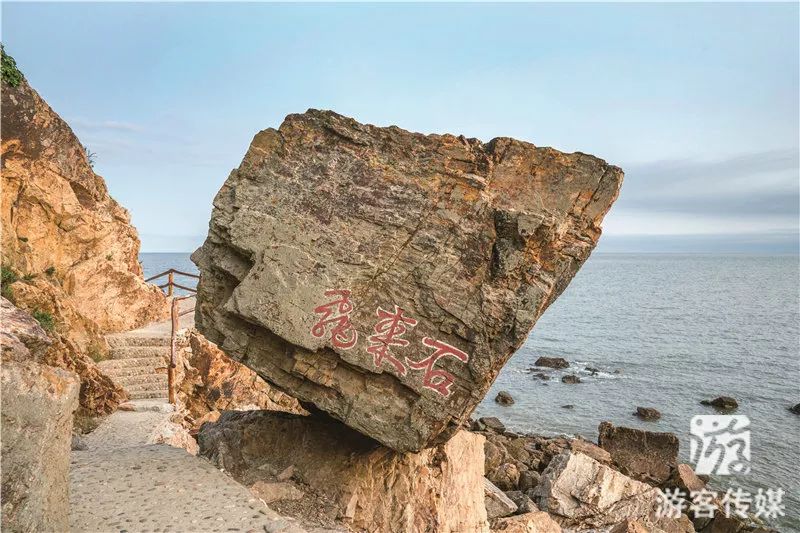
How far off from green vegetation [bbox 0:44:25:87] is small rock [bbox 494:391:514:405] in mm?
27454

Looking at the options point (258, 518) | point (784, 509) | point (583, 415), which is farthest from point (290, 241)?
point (583, 415)

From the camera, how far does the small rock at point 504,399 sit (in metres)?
34.0

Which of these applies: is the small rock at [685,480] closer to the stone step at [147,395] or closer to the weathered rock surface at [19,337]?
the stone step at [147,395]

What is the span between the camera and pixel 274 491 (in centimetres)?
955

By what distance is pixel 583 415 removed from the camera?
104 feet

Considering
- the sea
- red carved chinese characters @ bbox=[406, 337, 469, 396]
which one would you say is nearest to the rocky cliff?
red carved chinese characters @ bbox=[406, 337, 469, 396]

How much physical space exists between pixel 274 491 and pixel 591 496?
1061 cm

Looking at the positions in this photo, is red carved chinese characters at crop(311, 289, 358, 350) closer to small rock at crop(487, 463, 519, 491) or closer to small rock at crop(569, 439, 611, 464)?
small rock at crop(487, 463, 519, 491)

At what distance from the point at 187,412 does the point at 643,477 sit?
665 inches

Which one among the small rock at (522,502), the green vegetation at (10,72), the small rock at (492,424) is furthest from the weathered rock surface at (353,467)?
the small rock at (492,424)

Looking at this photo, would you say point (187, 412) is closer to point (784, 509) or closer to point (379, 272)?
point (379, 272)

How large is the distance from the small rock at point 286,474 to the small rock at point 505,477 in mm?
11326

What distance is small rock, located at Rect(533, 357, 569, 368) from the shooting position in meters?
Answer: 43.0

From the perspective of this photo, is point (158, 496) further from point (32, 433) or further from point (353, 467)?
point (353, 467)
